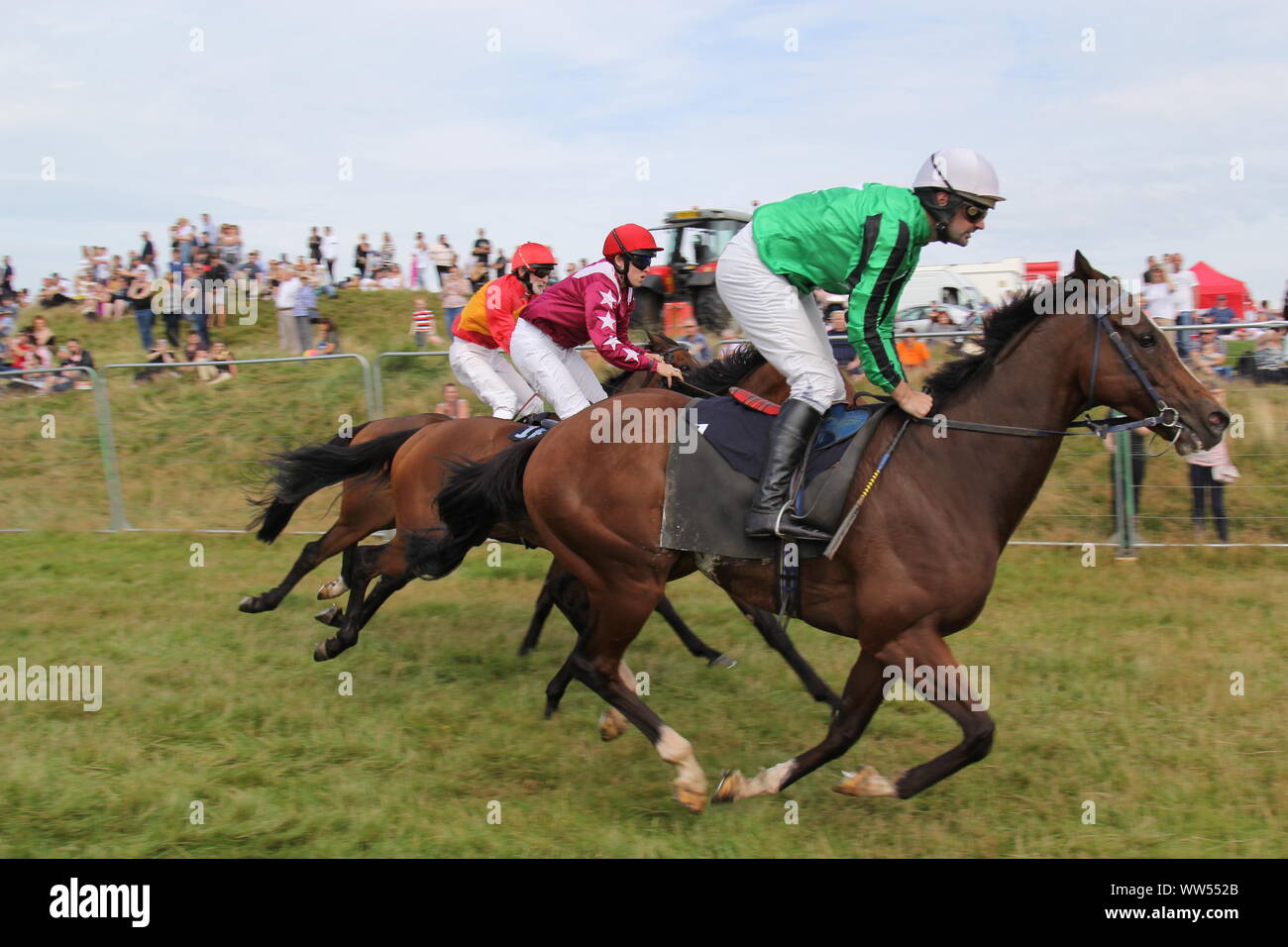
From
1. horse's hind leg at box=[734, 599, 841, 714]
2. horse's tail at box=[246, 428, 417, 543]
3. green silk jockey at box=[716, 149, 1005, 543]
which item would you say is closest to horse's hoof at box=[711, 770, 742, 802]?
green silk jockey at box=[716, 149, 1005, 543]

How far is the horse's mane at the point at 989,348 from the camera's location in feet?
14.8

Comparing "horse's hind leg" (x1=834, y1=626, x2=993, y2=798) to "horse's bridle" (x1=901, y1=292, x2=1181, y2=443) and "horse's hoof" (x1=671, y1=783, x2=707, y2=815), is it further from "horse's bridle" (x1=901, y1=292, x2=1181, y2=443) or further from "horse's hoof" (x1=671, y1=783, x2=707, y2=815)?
"horse's bridle" (x1=901, y1=292, x2=1181, y2=443)

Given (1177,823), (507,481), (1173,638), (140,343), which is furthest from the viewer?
(140,343)

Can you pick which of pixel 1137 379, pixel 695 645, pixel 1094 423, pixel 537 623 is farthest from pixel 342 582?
pixel 1137 379

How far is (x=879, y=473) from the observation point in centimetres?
437

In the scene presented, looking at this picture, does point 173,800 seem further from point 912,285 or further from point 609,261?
point 912,285

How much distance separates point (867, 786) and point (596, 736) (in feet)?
5.40

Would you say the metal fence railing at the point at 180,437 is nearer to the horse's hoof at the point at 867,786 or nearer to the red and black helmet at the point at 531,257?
the red and black helmet at the point at 531,257

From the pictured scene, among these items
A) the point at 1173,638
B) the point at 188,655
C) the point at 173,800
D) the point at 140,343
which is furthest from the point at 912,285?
the point at 173,800

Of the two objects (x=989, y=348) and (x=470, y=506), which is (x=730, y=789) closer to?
(x=470, y=506)

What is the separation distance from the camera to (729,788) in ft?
14.8

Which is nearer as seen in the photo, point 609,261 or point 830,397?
point 830,397

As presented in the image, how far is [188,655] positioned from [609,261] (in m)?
3.55

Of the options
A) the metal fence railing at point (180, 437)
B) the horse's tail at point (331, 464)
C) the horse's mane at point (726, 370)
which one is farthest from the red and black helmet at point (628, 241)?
the metal fence railing at point (180, 437)
